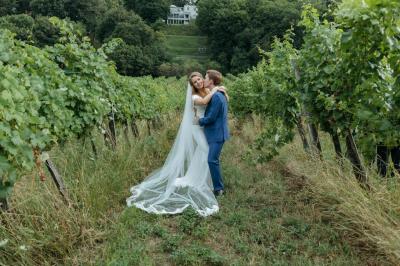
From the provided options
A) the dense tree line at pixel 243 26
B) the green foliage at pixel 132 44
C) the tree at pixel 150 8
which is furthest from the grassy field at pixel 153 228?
the tree at pixel 150 8

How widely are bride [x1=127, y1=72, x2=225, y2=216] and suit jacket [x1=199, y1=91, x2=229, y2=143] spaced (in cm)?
14

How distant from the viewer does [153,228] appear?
4.35m

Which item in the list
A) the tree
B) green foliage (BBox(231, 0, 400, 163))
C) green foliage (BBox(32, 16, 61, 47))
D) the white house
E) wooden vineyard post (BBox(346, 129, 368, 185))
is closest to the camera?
green foliage (BBox(231, 0, 400, 163))

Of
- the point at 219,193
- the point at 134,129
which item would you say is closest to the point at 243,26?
the point at 134,129

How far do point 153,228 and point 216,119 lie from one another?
211 cm

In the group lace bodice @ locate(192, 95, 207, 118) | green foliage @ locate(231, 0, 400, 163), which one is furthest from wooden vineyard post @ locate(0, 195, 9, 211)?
lace bodice @ locate(192, 95, 207, 118)

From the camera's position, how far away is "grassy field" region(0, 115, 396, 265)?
3504 millimetres

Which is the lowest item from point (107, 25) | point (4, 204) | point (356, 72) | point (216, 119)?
point (4, 204)

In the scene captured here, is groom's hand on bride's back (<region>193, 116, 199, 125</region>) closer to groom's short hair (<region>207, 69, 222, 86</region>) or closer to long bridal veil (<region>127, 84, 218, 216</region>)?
long bridal veil (<region>127, 84, 218, 216</region>)

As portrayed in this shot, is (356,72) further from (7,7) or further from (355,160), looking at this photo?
(7,7)

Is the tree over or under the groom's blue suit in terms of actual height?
over

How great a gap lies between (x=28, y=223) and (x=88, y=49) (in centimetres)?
292

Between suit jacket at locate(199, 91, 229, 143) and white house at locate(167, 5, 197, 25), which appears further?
white house at locate(167, 5, 197, 25)

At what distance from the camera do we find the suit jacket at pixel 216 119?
5.76 meters
